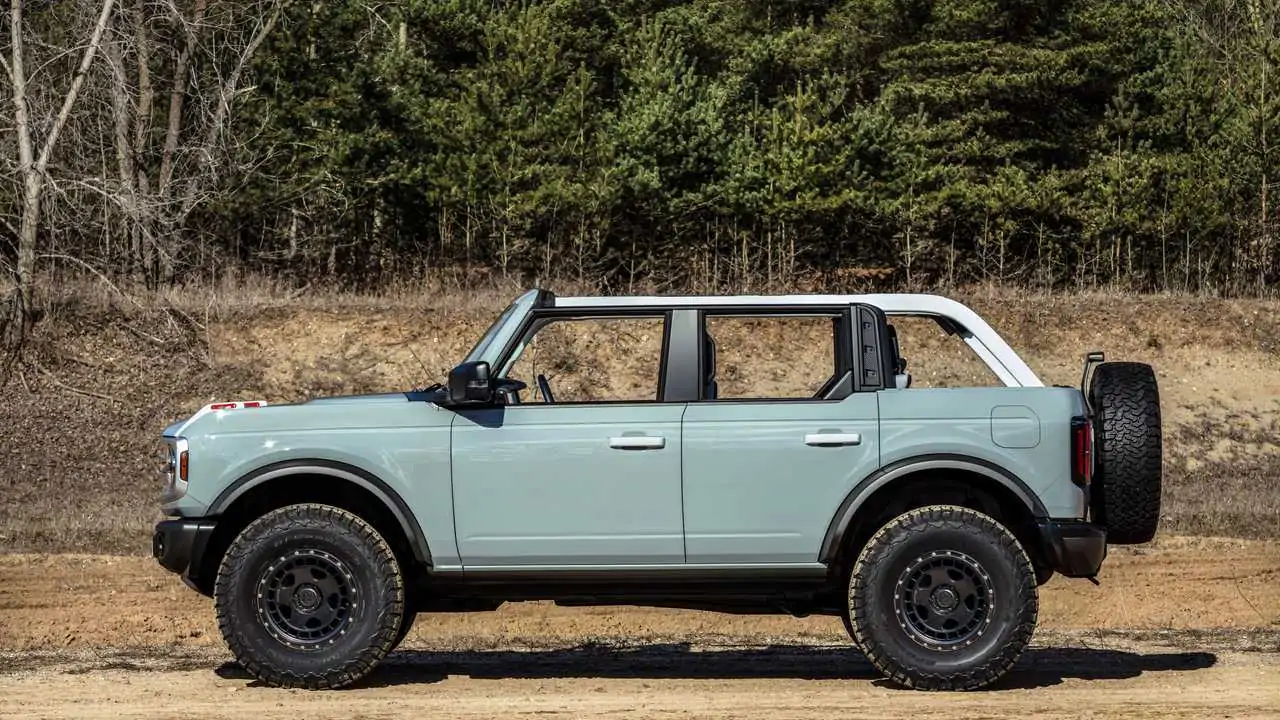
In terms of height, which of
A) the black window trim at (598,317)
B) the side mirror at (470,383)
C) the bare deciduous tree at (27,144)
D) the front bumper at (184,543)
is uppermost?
the bare deciduous tree at (27,144)

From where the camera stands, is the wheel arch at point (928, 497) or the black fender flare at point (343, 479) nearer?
the wheel arch at point (928, 497)

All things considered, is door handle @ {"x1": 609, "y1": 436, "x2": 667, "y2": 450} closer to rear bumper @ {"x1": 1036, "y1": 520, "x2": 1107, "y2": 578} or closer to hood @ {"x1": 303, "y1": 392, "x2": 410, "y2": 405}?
hood @ {"x1": 303, "y1": 392, "x2": 410, "y2": 405}

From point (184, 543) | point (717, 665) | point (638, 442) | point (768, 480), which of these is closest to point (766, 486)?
point (768, 480)

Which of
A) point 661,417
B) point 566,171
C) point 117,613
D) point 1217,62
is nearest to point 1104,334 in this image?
point 566,171

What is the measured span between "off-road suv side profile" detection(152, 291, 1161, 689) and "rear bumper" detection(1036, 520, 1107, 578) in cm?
1

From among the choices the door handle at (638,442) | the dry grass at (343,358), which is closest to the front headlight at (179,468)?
the door handle at (638,442)

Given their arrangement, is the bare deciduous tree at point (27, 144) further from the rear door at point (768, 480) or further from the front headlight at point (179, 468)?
the rear door at point (768, 480)

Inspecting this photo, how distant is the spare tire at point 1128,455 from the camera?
847 cm

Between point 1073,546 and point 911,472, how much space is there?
2.88 feet

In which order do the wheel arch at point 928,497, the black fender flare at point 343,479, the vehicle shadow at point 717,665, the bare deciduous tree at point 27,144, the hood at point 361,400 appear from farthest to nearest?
the bare deciduous tree at point 27,144 < the vehicle shadow at point 717,665 < the hood at point 361,400 < the black fender flare at point 343,479 < the wheel arch at point 928,497

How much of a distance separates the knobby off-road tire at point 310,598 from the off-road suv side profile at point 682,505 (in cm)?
1

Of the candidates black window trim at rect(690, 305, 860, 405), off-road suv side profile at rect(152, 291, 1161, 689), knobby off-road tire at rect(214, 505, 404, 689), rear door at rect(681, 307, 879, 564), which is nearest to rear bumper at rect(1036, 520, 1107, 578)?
off-road suv side profile at rect(152, 291, 1161, 689)

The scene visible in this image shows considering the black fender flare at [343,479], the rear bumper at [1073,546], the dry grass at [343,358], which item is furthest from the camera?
the dry grass at [343,358]

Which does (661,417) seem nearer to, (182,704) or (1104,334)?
(182,704)
